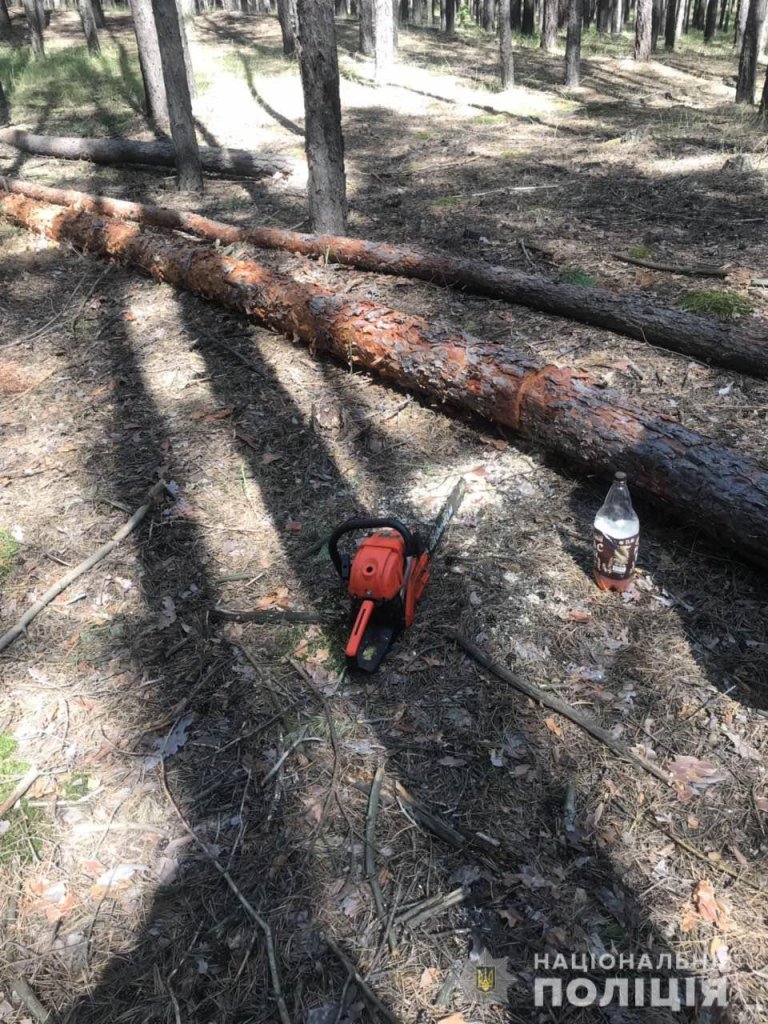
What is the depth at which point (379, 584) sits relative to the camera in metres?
3.05

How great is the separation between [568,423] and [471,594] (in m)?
1.36

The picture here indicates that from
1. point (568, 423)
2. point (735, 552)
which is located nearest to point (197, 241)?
point (568, 423)

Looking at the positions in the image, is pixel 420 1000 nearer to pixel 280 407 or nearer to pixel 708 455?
pixel 708 455

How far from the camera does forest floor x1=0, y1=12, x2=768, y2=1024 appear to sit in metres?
2.28

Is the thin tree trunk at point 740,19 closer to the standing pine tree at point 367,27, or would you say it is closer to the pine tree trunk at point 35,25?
the standing pine tree at point 367,27

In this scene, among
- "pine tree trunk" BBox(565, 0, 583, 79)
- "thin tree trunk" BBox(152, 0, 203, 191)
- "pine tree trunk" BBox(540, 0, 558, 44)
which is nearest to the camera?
"thin tree trunk" BBox(152, 0, 203, 191)

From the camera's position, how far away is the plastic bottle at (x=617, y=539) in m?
3.30

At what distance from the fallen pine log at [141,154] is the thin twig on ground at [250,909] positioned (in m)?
11.3

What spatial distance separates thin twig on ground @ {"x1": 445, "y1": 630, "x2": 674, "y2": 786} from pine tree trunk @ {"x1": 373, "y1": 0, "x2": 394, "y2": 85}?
21725mm

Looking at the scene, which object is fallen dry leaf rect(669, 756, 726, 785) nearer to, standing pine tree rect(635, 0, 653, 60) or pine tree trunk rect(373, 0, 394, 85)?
pine tree trunk rect(373, 0, 394, 85)

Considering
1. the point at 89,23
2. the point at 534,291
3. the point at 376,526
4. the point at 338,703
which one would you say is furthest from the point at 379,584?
the point at 89,23

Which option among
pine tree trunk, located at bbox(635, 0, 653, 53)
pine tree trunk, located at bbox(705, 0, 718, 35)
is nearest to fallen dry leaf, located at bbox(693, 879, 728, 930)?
pine tree trunk, located at bbox(635, 0, 653, 53)

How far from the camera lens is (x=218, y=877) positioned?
2.48 meters

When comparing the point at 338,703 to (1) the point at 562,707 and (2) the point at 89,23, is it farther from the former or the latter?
(2) the point at 89,23
